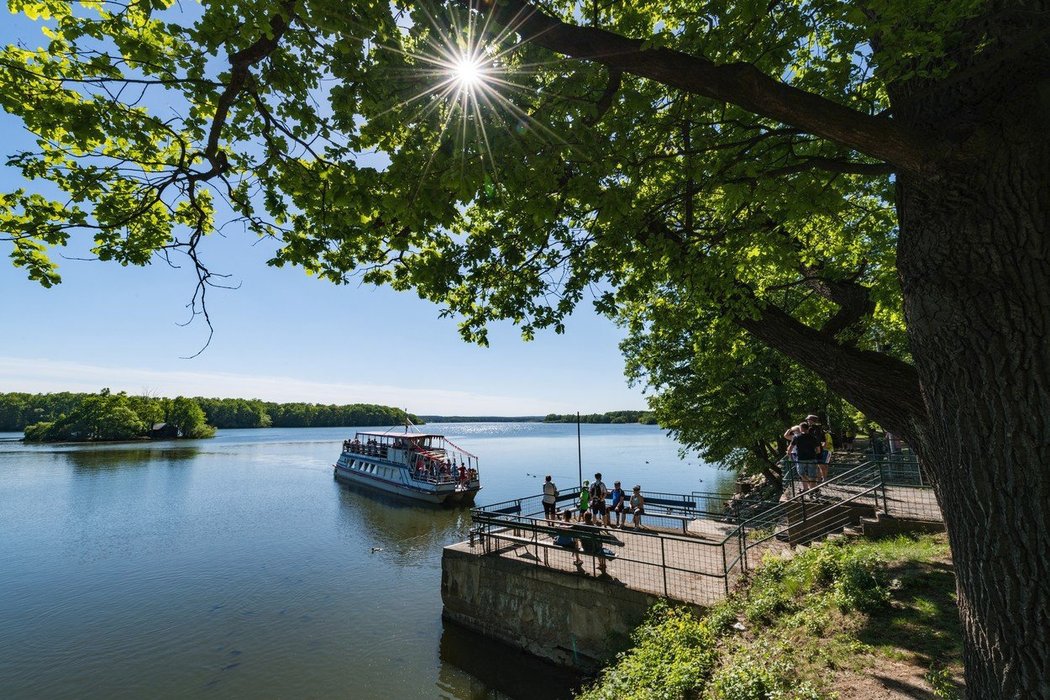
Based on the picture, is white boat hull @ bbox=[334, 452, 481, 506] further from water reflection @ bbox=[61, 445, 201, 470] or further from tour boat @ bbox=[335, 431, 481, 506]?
water reflection @ bbox=[61, 445, 201, 470]

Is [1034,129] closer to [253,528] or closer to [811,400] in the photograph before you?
[811,400]

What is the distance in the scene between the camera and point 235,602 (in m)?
16.3

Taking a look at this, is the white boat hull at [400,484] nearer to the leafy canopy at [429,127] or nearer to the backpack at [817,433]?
the backpack at [817,433]

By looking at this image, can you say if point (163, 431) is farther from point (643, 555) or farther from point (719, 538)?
point (719, 538)

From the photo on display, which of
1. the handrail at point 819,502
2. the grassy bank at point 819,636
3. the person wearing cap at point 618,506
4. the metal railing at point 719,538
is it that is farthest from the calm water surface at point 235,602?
the handrail at point 819,502

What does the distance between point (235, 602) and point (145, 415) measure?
376 feet

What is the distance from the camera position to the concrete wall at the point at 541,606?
31.4ft

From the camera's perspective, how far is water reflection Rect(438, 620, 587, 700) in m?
10.2

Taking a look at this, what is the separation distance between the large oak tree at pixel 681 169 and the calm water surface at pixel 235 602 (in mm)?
9056

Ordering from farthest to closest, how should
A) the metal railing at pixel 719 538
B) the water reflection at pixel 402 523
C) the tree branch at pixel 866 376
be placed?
the water reflection at pixel 402 523
the metal railing at pixel 719 538
the tree branch at pixel 866 376

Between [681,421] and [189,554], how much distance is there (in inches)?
889

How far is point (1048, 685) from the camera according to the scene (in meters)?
2.60

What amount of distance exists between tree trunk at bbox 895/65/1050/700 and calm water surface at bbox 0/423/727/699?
917cm

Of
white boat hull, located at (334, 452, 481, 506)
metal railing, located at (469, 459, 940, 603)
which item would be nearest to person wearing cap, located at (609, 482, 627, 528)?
metal railing, located at (469, 459, 940, 603)
